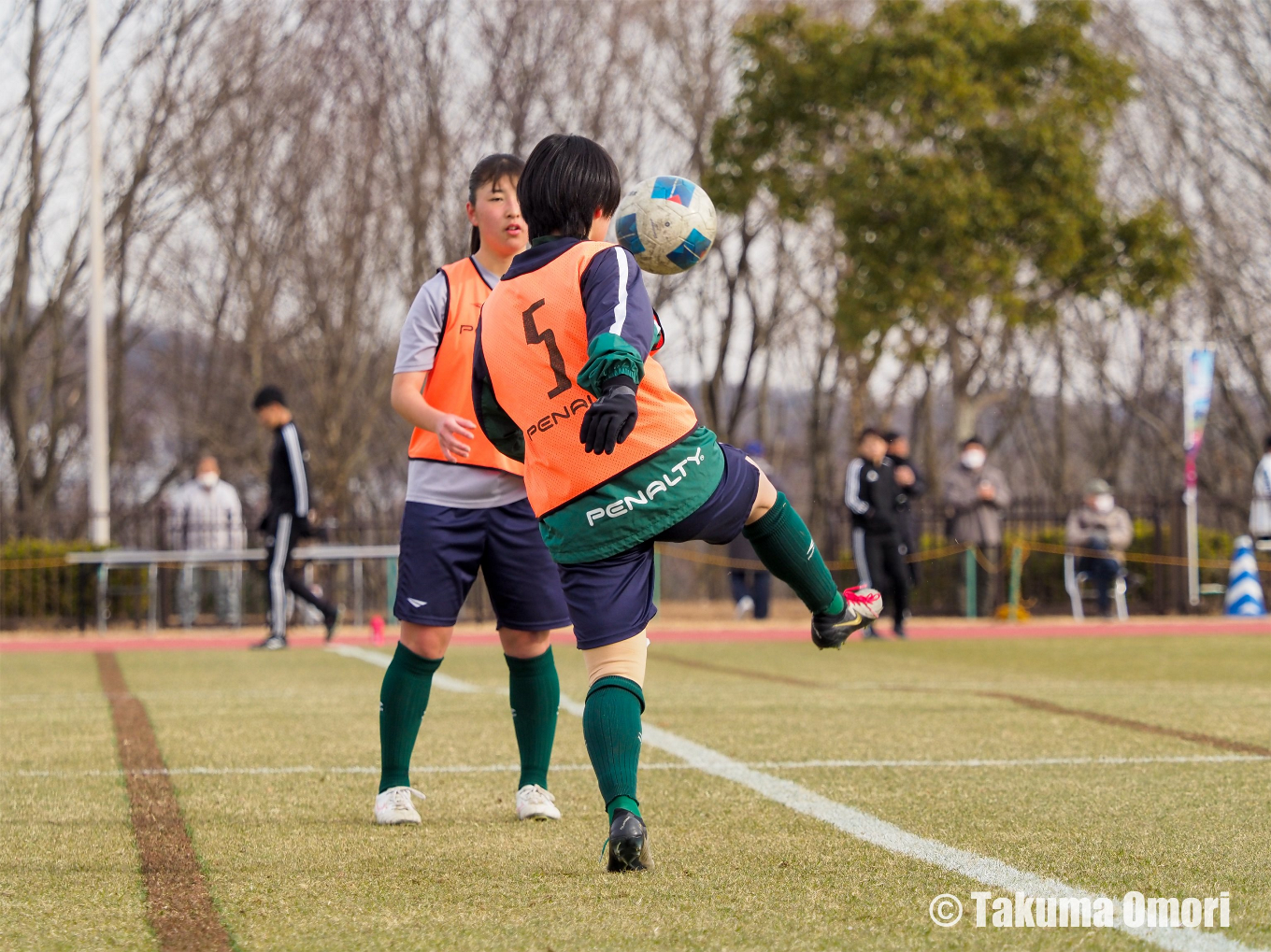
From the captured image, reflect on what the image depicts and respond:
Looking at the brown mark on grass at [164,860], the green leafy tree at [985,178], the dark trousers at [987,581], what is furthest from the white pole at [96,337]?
the brown mark on grass at [164,860]

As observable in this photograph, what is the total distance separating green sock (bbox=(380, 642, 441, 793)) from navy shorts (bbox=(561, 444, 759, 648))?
3.76 ft

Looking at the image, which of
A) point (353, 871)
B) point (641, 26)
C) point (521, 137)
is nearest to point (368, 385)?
point (521, 137)

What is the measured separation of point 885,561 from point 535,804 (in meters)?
11.3

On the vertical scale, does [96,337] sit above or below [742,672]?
above

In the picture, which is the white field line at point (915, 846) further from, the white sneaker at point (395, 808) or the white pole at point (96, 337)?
the white pole at point (96, 337)

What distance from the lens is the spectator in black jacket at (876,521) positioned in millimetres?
15383

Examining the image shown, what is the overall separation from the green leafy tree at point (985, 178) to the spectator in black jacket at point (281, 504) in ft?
34.4

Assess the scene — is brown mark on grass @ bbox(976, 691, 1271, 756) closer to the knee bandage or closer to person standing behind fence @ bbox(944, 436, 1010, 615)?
the knee bandage

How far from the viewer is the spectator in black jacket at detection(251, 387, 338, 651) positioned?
43.8 feet

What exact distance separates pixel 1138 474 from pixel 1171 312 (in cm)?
1247

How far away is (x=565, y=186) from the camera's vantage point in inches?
149

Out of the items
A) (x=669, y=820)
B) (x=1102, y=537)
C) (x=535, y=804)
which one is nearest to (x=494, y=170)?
(x=535, y=804)

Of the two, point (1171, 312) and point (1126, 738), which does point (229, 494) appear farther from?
point (1171, 312)

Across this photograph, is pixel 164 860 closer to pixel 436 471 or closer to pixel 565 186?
pixel 436 471
